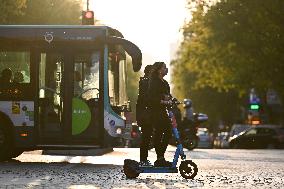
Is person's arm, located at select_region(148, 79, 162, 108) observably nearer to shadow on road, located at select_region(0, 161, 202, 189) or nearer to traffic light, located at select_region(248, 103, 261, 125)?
shadow on road, located at select_region(0, 161, 202, 189)

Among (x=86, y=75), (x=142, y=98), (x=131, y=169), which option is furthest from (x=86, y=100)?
(x=131, y=169)

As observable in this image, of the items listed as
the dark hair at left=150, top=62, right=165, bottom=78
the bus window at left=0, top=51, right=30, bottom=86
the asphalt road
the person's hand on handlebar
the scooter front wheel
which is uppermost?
the bus window at left=0, top=51, right=30, bottom=86

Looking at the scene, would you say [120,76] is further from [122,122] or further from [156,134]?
[156,134]

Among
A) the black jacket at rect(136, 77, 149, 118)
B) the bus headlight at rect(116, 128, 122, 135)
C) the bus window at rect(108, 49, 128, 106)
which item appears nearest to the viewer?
the black jacket at rect(136, 77, 149, 118)

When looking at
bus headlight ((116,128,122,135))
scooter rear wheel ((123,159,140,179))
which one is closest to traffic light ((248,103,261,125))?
bus headlight ((116,128,122,135))

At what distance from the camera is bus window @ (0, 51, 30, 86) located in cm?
1927

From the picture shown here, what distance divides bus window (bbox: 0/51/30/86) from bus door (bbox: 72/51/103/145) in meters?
1.03

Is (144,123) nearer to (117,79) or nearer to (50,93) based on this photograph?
(50,93)

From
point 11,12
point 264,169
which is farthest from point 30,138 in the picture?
point 11,12

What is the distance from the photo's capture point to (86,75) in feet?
63.5

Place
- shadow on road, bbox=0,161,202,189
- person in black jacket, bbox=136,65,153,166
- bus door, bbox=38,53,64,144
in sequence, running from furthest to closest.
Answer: bus door, bbox=38,53,64,144 → person in black jacket, bbox=136,65,153,166 → shadow on road, bbox=0,161,202,189

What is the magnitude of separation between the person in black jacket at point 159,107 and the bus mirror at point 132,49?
3.29 meters

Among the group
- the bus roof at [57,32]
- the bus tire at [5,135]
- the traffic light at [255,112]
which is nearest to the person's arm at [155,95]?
the bus roof at [57,32]

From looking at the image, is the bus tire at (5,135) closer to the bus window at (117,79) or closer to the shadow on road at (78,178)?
the shadow on road at (78,178)
